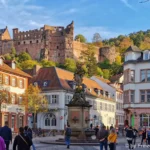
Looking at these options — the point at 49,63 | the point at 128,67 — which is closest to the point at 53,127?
the point at 128,67

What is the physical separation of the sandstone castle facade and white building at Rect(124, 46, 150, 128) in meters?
102

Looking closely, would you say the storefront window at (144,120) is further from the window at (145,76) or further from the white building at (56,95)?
the white building at (56,95)

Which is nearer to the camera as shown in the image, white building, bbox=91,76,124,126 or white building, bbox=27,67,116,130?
white building, bbox=27,67,116,130

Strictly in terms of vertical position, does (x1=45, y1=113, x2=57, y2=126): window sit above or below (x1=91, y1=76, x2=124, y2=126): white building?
below

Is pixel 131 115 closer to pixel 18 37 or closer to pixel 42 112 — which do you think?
pixel 42 112

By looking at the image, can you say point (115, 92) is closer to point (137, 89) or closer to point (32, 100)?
point (32, 100)

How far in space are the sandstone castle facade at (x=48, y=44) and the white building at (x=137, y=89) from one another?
10165 cm

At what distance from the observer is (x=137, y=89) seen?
59.2 metres

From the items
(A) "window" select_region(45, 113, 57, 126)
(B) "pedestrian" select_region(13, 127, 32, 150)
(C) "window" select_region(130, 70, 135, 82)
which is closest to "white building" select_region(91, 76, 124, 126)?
(A) "window" select_region(45, 113, 57, 126)

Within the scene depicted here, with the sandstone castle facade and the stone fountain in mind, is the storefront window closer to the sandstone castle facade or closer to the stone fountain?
the stone fountain

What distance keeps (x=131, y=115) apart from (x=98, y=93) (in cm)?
2439

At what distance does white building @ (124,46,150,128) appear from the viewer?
58.4 meters

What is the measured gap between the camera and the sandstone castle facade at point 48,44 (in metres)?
163

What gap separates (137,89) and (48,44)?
4299 inches
